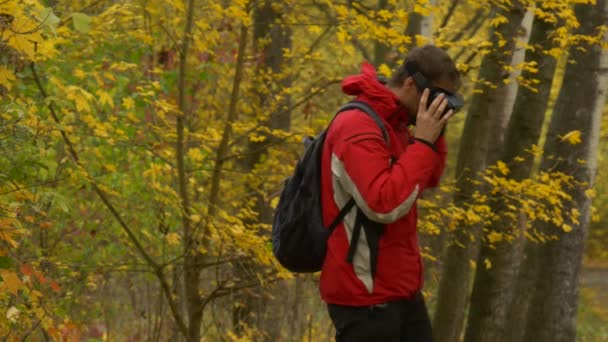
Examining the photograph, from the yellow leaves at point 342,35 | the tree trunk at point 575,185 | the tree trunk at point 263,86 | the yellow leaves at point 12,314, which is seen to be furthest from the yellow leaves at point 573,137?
the yellow leaves at point 12,314

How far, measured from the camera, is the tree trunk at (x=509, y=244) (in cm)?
767

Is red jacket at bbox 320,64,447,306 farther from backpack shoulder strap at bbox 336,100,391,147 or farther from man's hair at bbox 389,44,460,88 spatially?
man's hair at bbox 389,44,460,88

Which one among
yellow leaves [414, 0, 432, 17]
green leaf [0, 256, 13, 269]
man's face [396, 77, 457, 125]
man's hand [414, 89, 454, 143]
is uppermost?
yellow leaves [414, 0, 432, 17]

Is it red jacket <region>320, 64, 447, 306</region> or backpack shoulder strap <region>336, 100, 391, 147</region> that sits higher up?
backpack shoulder strap <region>336, 100, 391, 147</region>

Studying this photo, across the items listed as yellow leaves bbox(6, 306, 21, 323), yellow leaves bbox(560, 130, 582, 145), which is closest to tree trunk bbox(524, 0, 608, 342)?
yellow leaves bbox(560, 130, 582, 145)

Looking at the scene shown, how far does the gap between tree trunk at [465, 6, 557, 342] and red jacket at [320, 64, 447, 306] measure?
439cm

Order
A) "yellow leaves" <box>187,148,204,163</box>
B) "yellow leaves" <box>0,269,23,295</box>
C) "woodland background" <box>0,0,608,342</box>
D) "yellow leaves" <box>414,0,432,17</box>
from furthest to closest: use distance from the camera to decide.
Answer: "yellow leaves" <box>187,148,204,163</box> → "woodland background" <box>0,0,608,342</box> → "yellow leaves" <box>414,0,432,17</box> → "yellow leaves" <box>0,269,23,295</box>

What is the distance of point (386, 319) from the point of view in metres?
3.08

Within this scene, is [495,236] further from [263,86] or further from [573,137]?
[263,86]

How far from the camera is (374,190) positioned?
2.93m

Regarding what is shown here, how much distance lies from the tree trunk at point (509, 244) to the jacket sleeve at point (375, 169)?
4530mm

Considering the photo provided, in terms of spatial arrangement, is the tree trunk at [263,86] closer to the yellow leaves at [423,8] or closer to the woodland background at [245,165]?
the woodland background at [245,165]

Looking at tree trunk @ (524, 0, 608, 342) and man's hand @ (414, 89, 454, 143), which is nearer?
man's hand @ (414, 89, 454, 143)

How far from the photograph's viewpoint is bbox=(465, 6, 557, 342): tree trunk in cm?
767
